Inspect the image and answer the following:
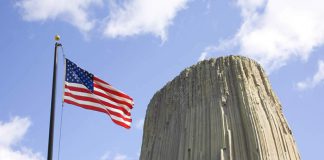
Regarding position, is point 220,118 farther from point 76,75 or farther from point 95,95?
point 76,75

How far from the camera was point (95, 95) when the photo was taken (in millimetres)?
15688

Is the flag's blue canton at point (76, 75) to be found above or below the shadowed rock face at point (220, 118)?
below

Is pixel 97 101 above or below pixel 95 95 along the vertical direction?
below

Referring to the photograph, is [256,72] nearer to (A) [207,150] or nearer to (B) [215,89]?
(B) [215,89]

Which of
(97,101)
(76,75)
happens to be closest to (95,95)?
(97,101)

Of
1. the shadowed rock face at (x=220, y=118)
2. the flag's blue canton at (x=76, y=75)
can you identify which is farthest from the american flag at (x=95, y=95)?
the shadowed rock face at (x=220, y=118)

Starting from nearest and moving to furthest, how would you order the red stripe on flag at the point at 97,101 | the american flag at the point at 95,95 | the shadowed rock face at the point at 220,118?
the red stripe on flag at the point at 97,101 < the american flag at the point at 95,95 < the shadowed rock face at the point at 220,118

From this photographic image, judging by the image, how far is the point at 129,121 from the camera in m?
16.9

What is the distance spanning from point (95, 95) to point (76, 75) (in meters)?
1.10

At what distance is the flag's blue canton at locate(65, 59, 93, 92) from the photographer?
14.7 metres

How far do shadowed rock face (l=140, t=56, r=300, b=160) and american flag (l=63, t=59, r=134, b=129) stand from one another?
16.1 feet

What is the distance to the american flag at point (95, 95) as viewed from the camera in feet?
48.2

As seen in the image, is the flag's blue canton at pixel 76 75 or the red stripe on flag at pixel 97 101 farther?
the flag's blue canton at pixel 76 75

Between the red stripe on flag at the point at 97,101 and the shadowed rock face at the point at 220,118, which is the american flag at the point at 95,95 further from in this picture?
the shadowed rock face at the point at 220,118
